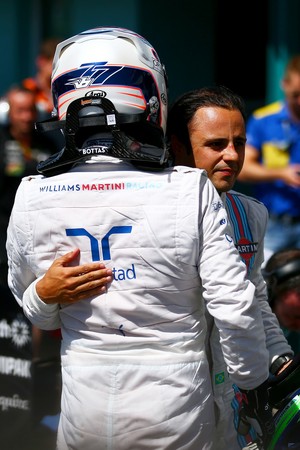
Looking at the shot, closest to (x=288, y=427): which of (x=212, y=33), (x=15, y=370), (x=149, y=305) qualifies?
(x=149, y=305)

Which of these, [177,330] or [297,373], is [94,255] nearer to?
[177,330]

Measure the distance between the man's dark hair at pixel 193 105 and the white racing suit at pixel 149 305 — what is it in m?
0.43

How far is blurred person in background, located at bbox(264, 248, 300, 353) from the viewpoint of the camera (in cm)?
436

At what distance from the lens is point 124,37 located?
306cm

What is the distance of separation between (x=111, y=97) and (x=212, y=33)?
6510 mm

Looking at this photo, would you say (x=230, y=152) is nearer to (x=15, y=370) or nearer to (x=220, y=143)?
(x=220, y=143)

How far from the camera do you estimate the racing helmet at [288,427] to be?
3055 millimetres

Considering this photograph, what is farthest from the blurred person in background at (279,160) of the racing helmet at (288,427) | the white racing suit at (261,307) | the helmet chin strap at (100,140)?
the helmet chin strap at (100,140)

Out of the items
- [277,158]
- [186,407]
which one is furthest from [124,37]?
[277,158]

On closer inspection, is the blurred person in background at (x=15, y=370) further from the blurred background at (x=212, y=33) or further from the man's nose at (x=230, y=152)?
the blurred background at (x=212, y=33)

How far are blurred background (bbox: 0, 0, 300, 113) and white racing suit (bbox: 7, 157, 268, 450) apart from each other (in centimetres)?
A: 585

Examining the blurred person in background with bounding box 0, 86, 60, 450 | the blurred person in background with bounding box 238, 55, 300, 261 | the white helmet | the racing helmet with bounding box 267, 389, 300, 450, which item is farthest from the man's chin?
the blurred person in background with bounding box 238, 55, 300, 261

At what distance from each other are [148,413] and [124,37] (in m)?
1.17

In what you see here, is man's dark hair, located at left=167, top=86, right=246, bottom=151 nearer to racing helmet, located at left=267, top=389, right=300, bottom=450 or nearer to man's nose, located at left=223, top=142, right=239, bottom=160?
man's nose, located at left=223, top=142, right=239, bottom=160
